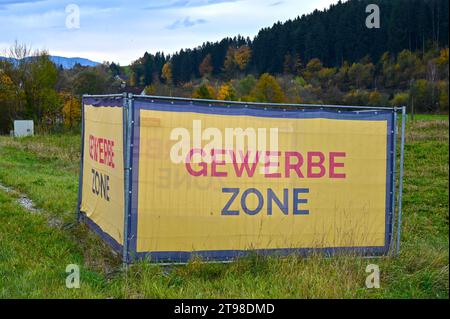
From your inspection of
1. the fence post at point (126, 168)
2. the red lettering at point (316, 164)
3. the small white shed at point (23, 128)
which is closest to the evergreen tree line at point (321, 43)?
the small white shed at point (23, 128)

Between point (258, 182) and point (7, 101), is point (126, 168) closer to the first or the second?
point (258, 182)

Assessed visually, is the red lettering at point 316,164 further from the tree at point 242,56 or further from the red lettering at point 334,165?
the tree at point 242,56

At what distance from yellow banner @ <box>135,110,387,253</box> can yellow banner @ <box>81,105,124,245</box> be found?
1.73 ft

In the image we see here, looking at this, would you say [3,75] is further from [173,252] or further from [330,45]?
[330,45]

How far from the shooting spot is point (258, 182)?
21.8ft

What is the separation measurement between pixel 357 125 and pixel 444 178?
11.9 metres

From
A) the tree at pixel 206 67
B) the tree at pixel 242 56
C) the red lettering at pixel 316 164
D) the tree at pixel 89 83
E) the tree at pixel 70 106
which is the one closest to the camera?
the red lettering at pixel 316 164

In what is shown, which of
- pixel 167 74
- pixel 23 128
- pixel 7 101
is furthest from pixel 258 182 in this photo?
pixel 167 74

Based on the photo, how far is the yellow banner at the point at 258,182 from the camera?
249 inches

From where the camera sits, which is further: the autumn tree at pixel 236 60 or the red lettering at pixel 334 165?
the autumn tree at pixel 236 60

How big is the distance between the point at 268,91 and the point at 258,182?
70821mm

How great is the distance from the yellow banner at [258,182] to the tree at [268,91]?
6836 centimetres

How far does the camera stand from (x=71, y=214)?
32.6 feet

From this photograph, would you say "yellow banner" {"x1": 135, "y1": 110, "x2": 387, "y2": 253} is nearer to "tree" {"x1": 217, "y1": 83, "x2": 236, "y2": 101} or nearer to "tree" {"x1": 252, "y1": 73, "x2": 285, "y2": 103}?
"tree" {"x1": 217, "y1": 83, "x2": 236, "y2": 101}
